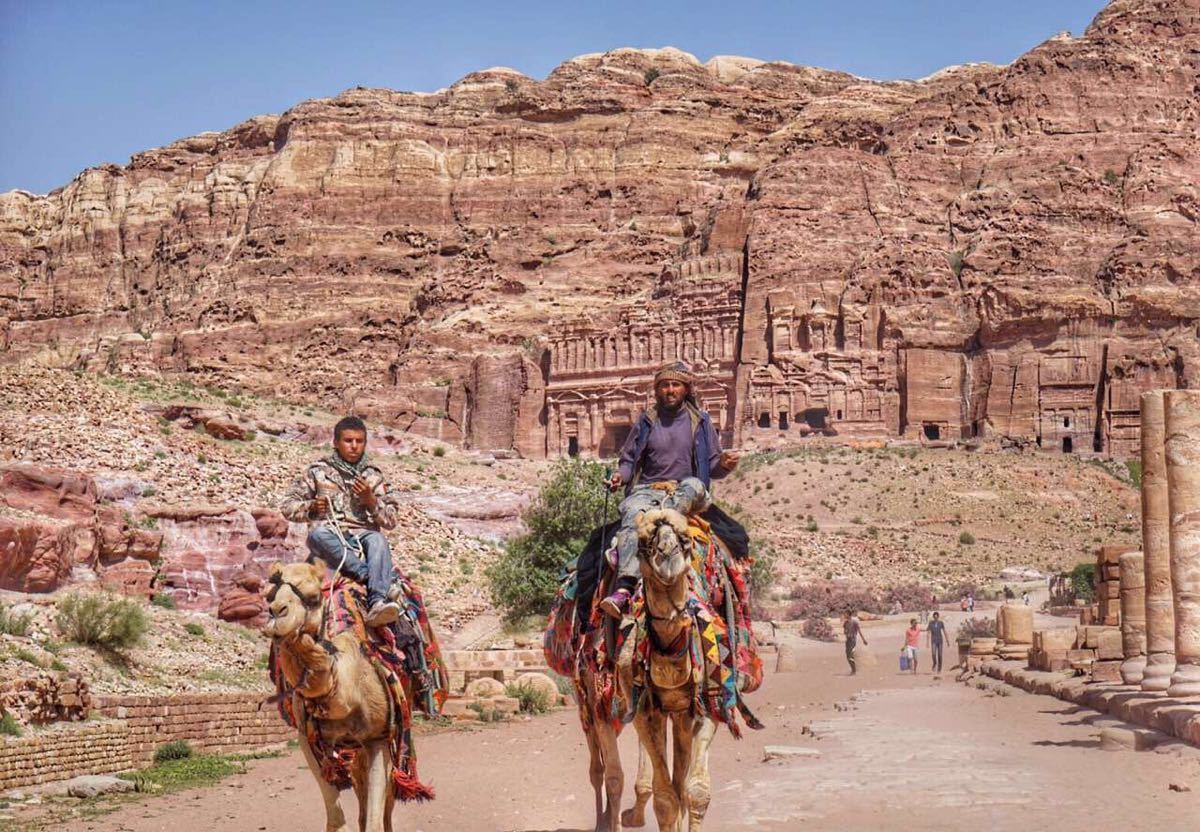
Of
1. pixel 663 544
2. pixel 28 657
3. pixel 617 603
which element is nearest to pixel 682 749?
pixel 617 603

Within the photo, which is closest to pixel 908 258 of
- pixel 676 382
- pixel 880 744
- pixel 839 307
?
pixel 839 307

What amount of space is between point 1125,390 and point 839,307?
50.5 ft

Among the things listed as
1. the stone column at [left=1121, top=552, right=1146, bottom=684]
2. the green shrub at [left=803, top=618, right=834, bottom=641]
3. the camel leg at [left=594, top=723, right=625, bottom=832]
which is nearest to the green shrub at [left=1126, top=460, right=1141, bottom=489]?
the green shrub at [left=803, top=618, right=834, bottom=641]

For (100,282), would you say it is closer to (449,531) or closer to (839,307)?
(839,307)

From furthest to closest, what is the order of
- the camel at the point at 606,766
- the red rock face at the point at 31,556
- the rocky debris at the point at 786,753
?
the red rock face at the point at 31,556
the rocky debris at the point at 786,753
the camel at the point at 606,766

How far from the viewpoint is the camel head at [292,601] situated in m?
9.87

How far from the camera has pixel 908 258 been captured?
9219 centimetres

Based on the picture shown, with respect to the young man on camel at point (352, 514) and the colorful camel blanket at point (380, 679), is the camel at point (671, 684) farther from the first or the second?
the young man on camel at point (352, 514)

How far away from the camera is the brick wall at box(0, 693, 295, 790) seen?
17.5 m

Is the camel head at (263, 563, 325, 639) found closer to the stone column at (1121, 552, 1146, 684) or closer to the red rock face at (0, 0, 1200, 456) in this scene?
the stone column at (1121, 552, 1146, 684)

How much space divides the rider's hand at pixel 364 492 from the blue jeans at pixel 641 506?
1.74 metres

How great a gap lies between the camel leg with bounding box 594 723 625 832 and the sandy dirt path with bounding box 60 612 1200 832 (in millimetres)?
1447

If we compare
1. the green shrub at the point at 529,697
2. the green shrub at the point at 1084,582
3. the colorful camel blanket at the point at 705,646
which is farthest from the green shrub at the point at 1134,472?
the colorful camel blanket at the point at 705,646

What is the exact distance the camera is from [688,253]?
10438 cm
